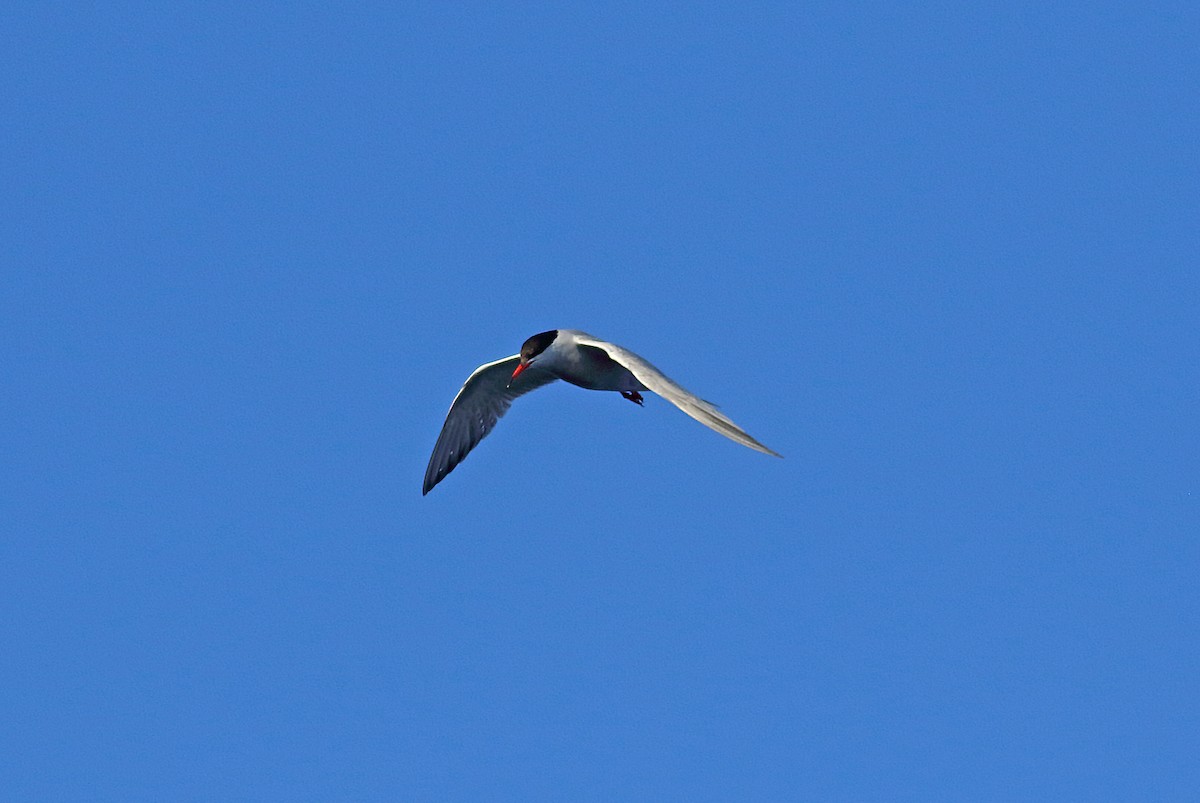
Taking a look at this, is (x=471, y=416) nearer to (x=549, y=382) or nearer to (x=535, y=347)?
(x=549, y=382)

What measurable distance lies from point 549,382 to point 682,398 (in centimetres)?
720

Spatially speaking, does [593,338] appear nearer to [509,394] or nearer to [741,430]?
[509,394]

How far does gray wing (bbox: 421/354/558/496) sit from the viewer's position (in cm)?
2166

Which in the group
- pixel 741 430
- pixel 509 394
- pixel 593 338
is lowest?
pixel 741 430

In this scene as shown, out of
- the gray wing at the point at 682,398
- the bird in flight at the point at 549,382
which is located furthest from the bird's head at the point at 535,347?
the gray wing at the point at 682,398

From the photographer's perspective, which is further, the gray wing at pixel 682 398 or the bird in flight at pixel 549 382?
the bird in flight at pixel 549 382

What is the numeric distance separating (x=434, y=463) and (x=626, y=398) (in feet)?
12.6

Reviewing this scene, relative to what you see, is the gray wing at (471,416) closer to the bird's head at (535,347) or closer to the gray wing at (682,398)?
the bird's head at (535,347)

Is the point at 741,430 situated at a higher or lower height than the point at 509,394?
lower

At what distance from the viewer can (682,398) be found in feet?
48.8

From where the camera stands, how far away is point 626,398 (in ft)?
67.9

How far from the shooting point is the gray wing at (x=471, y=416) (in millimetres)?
21656

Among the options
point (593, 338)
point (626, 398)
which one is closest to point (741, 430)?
point (593, 338)

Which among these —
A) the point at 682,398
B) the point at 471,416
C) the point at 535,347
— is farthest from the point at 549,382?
the point at 682,398
